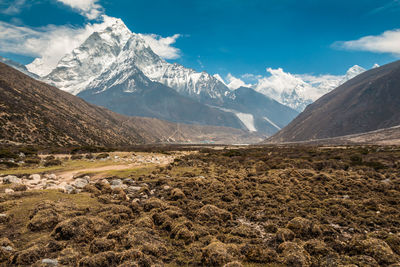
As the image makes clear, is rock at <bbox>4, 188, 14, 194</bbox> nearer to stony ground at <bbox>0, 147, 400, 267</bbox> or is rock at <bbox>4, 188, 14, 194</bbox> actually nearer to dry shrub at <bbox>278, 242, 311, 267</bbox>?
stony ground at <bbox>0, 147, 400, 267</bbox>

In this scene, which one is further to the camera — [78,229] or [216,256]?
[78,229]

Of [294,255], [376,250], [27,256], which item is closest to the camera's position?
[27,256]

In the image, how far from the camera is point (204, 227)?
12539mm

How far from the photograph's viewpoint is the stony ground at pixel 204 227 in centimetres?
929

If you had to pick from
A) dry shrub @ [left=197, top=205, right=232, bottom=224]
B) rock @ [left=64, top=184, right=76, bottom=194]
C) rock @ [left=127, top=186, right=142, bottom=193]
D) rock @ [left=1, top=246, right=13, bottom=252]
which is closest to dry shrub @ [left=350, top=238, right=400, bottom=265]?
dry shrub @ [left=197, top=205, right=232, bottom=224]

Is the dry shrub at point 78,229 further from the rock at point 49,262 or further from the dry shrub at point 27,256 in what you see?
the rock at point 49,262

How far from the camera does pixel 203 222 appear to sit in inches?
535

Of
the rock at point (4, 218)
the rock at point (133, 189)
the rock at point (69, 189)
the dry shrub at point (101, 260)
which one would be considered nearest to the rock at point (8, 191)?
the rock at point (69, 189)

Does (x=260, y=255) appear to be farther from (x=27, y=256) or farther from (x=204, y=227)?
(x=27, y=256)

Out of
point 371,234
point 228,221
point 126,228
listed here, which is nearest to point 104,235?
point 126,228

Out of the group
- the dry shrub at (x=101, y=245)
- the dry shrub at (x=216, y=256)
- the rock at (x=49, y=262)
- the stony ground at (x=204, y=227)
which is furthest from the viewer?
the dry shrub at (x=101, y=245)

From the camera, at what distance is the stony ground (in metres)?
9.29

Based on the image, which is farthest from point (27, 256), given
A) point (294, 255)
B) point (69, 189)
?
point (294, 255)

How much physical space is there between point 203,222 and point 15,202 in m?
13.2
